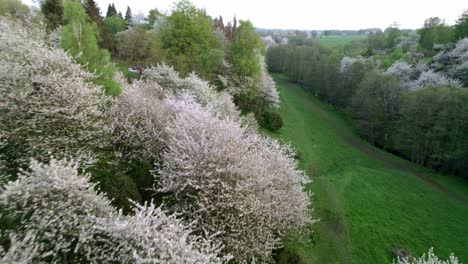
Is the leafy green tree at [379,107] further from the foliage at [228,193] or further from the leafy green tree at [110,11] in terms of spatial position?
the leafy green tree at [110,11]

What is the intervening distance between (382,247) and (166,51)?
29.6 metres

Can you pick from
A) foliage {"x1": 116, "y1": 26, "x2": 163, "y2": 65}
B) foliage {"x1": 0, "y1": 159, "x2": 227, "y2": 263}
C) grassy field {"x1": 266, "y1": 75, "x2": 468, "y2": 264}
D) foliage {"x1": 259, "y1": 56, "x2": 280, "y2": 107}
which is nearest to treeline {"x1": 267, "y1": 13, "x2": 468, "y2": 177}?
grassy field {"x1": 266, "y1": 75, "x2": 468, "y2": 264}

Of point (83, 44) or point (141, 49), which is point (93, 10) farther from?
point (83, 44)

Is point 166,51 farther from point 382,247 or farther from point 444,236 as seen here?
point 444,236

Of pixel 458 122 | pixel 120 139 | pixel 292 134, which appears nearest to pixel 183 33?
pixel 292 134

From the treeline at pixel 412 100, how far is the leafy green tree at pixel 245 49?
1894cm

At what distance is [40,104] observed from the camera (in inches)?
471

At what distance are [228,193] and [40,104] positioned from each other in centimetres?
882

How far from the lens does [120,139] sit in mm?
15062

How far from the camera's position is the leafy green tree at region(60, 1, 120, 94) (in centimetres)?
1612

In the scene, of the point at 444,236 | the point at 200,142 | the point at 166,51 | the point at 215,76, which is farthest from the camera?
the point at 215,76

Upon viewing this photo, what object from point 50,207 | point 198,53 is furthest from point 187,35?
point 50,207

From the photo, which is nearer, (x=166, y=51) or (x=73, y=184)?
(x=73, y=184)

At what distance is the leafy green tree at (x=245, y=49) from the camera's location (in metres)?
36.9
